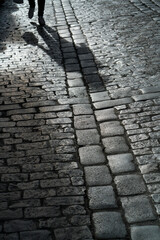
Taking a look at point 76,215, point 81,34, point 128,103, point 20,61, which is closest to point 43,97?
point 128,103

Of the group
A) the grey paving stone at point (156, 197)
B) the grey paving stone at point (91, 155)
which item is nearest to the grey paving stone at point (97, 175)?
the grey paving stone at point (91, 155)

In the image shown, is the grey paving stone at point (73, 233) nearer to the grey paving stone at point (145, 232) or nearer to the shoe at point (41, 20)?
the grey paving stone at point (145, 232)

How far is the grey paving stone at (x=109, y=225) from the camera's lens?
9.18 feet

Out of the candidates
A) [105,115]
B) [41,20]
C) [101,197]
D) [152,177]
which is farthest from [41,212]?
[41,20]

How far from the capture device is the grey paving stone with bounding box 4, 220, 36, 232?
2.88 m

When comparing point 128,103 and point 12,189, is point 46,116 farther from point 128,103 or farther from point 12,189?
point 12,189

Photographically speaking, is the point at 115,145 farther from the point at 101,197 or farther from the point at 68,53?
the point at 68,53

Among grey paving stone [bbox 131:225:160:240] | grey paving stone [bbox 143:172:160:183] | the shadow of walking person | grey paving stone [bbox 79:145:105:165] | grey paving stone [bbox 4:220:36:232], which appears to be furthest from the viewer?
the shadow of walking person

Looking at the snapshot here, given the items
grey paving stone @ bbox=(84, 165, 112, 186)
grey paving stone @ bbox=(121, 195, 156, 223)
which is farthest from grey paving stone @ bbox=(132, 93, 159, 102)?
grey paving stone @ bbox=(121, 195, 156, 223)

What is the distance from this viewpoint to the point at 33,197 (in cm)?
323

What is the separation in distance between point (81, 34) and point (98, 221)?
227 inches

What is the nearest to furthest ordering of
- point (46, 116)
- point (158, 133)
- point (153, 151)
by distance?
point (153, 151), point (158, 133), point (46, 116)

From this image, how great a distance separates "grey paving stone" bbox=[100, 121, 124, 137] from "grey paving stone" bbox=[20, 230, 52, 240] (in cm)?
158

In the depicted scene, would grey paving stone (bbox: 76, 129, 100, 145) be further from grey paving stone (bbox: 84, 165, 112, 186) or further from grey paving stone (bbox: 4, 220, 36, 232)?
grey paving stone (bbox: 4, 220, 36, 232)
